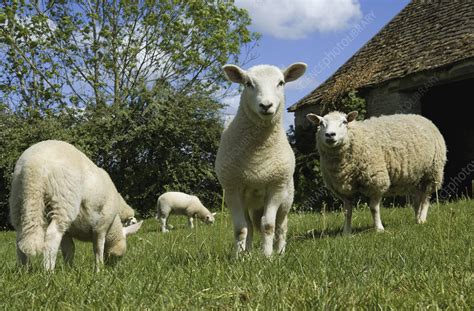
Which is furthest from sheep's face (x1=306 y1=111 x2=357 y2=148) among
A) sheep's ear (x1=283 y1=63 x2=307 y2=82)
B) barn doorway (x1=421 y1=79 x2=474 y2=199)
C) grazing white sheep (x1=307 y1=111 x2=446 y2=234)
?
barn doorway (x1=421 y1=79 x2=474 y2=199)

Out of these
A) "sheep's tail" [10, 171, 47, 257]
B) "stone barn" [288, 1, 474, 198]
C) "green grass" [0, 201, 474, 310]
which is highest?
"stone barn" [288, 1, 474, 198]

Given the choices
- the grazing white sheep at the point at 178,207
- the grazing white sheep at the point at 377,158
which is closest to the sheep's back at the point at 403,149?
the grazing white sheep at the point at 377,158

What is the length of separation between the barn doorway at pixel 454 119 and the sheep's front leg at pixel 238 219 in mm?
11551

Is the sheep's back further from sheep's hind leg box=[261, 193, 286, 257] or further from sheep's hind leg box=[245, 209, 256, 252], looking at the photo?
sheep's hind leg box=[261, 193, 286, 257]

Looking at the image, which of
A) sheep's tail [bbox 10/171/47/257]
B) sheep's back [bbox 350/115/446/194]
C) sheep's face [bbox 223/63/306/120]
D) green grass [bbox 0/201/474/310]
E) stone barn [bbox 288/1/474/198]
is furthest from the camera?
stone barn [bbox 288/1/474/198]

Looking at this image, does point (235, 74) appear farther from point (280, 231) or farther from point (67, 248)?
point (67, 248)

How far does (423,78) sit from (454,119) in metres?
4.20

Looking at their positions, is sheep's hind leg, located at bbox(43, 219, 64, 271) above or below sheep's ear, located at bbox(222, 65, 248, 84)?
below

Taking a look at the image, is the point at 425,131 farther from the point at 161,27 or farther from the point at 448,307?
the point at 161,27

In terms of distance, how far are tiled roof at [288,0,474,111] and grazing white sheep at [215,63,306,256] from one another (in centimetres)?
752

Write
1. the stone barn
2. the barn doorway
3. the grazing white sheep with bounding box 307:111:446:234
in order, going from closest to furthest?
the grazing white sheep with bounding box 307:111:446:234
the stone barn
the barn doorway

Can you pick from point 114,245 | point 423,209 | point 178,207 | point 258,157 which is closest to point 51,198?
point 114,245

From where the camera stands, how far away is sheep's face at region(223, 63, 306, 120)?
3893 mm

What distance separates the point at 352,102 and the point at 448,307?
35.4ft
